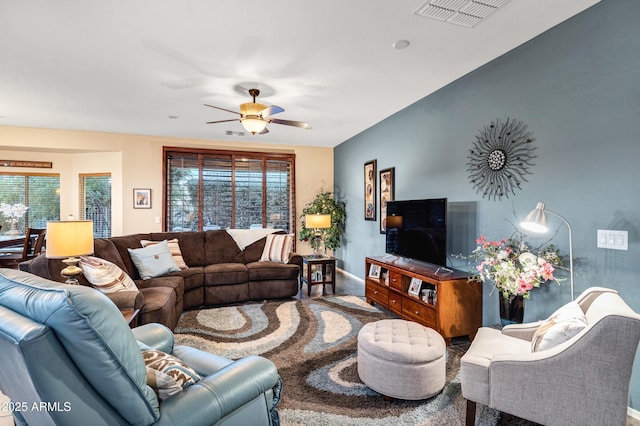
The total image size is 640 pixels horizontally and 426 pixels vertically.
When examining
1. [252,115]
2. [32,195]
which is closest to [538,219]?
[252,115]

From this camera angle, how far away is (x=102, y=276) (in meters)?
2.80

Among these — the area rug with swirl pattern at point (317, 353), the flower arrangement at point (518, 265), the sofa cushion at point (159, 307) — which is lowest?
the area rug with swirl pattern at point (317, 353)

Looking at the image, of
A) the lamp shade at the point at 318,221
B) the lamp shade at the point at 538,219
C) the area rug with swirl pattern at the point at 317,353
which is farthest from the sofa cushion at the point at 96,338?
the lamp shade at the point at 318,221

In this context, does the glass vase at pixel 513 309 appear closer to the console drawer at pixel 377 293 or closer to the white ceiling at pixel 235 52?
the console drawer at pixel 377 293

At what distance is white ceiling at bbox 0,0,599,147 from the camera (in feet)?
7.64

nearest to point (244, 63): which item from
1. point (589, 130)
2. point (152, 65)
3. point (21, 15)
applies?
point (152, 65)

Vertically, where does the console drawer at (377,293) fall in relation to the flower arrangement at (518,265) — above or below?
below

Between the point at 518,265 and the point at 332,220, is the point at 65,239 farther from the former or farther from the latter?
the point at 332,220

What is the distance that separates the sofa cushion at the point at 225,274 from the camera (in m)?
4.27

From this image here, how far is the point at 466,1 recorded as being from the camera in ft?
7.16

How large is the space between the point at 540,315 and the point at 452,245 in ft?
3.71

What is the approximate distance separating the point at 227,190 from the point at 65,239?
4.25 metres

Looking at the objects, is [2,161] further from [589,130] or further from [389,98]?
[589,130]

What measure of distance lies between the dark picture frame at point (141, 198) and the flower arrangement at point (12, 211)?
8.41 ft
